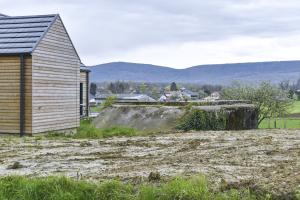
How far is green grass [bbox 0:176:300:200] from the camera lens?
5215mm

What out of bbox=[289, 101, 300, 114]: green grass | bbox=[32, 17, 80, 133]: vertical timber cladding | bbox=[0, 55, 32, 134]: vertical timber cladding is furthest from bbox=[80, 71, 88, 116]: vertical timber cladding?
bbox=[289, 101, 300, 114]: green grass

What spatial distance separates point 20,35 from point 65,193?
588 inches

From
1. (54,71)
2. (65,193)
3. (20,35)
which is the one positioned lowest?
(65,193)

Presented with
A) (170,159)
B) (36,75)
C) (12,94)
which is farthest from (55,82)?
(170,159)

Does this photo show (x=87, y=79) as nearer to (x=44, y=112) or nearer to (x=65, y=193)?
(x=44, y=112)

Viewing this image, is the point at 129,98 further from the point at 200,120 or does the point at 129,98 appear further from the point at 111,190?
the point at 111,190

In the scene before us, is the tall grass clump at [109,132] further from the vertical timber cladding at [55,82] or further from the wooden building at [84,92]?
the wooden building at [84,92]

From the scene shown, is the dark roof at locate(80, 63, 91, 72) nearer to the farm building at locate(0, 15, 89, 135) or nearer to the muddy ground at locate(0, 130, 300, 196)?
the farm building at locate(0, 15, 89, 135)

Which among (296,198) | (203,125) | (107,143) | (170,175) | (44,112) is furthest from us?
(44,112)

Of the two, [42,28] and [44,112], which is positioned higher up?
[42,28]

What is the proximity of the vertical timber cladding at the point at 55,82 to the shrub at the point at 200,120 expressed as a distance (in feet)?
24.8

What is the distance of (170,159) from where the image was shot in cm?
745

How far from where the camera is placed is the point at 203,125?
1314 cm

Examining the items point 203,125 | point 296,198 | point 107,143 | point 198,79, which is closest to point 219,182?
point 296,198
